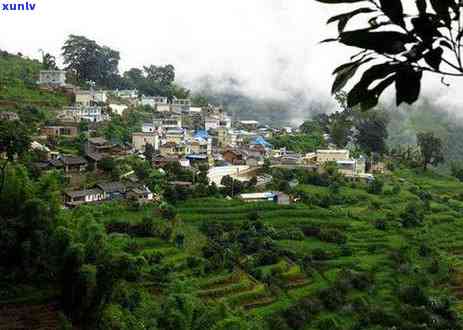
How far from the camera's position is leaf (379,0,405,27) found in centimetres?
83

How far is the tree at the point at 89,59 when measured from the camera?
31047 millimetres

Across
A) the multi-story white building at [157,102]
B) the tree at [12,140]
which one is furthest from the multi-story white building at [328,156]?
the tree at [12,140]

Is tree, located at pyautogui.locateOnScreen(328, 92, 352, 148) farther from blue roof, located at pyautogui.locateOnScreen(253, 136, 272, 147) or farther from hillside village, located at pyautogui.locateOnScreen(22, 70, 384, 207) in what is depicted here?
Answer: blue roof, located at pyautogui.locateOnScreen(253, 136, 272, 147)

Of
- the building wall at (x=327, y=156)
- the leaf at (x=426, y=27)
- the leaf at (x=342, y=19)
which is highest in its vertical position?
the leaf at (x=342, y=19)

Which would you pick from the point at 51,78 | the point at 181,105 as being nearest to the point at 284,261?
the point at 51,78

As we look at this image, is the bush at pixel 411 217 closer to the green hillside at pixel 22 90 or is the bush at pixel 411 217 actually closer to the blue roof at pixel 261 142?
the blue roof at pixel 261 142

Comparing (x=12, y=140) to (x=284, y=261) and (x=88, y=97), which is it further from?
(x=88, y=97)

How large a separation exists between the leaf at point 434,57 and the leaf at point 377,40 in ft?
0.12

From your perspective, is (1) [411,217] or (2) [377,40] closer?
(2) [377,40]

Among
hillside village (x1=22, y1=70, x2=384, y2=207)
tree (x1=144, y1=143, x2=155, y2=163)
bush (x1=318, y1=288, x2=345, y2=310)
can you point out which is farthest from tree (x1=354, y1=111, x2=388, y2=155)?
bush (x1=318, y1=288, x2=345, y2=310)

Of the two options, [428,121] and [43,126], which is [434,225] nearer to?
[43,126]

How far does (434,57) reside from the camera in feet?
2.81

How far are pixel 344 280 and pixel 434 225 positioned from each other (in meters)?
6.27

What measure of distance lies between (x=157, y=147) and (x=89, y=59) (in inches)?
424
